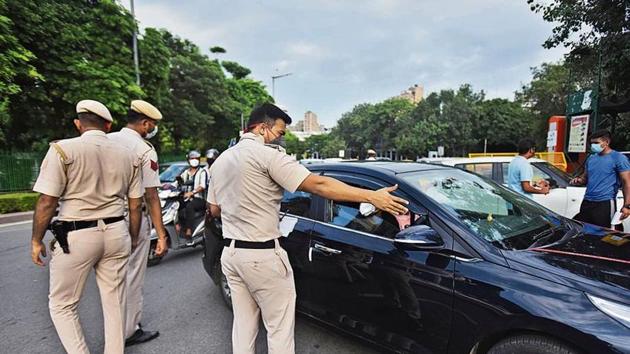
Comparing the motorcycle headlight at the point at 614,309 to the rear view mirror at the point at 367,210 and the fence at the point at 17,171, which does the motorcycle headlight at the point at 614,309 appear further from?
the fence at the point at 17,171

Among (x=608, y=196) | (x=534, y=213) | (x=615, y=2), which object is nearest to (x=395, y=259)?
(x=534, y=213)

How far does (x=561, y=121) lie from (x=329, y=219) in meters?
14.0

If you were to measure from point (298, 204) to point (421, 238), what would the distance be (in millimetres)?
1201

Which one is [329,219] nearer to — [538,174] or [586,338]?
[586,338]

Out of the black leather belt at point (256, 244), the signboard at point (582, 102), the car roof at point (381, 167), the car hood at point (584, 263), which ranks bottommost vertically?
the car hood at point (584, 263)

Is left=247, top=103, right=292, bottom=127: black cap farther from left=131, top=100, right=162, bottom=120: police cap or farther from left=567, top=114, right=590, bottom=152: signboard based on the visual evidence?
left=567, top=114, right=590, bottom=152: signboard

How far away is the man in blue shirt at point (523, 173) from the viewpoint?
4.56 meters

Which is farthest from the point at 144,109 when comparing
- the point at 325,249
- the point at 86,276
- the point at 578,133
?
the point at 578,133

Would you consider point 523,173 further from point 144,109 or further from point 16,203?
point 16,203

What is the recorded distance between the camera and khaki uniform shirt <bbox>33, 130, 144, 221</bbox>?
203 centimetres

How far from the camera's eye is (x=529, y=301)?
165 cm

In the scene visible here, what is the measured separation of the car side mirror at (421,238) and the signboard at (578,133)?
1106cm

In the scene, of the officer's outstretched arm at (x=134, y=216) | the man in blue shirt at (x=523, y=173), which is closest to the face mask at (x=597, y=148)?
the man in blue shirt at (x=523, y=173)

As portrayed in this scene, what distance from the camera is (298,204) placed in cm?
285
